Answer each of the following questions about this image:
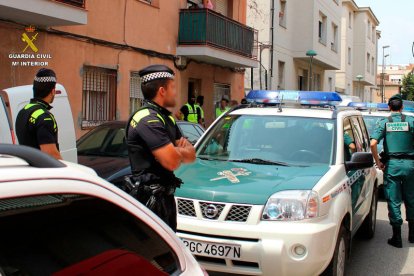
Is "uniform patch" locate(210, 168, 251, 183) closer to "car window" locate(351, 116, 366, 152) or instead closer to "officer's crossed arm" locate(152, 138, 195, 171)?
"officer's crossed arm" locate(152, 138, 195, 171)

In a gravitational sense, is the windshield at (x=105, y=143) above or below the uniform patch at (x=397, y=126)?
below

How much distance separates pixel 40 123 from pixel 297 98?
3.21m

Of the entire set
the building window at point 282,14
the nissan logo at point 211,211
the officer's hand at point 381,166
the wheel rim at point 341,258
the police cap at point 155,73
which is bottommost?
the wheel rim at point 341,258

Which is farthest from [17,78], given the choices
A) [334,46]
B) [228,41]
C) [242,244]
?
[334,46]

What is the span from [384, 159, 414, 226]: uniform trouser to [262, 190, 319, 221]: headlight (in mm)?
2676

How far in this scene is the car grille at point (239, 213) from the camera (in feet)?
13.1

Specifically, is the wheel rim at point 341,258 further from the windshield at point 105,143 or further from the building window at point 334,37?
the building window at point 334,37

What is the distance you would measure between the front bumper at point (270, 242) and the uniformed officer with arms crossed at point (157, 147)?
28.0 inches

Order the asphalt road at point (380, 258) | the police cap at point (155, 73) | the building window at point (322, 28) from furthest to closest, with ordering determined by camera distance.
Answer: the building window at point (322, 28)
the asphalt road at point (380, 258)
the police cap at point (155, 73)

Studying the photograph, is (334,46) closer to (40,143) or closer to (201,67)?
(201,67)

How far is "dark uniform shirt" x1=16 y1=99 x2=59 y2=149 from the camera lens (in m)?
4.11

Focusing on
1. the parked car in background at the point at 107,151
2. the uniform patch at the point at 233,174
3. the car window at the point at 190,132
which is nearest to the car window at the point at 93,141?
the parked car in background at the point at 107,151

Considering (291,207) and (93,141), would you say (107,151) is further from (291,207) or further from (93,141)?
(291,207)

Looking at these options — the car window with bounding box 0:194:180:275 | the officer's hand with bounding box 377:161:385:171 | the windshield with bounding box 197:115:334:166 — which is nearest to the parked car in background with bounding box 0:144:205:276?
the car window with bounding box 0:194:180:275
